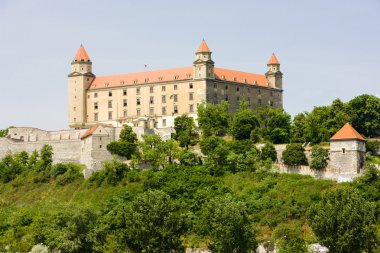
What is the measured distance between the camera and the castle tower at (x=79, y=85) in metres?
103

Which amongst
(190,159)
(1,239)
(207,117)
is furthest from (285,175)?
(1,239)

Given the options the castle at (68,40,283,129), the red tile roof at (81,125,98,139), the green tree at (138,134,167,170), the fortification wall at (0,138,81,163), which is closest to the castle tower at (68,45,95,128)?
the castle at (68,40,283,129)

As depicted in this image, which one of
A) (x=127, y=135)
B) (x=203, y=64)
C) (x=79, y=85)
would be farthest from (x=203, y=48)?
(x=127, y=135)

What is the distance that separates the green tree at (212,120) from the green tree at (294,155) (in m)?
13.1

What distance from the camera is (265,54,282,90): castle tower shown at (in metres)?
106

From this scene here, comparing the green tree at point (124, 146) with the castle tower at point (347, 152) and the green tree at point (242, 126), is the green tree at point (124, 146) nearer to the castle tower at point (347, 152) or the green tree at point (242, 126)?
the green tree at point (242, 126)

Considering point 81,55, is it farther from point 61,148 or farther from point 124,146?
point 124,146

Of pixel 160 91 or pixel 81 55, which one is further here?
pixel 81 55

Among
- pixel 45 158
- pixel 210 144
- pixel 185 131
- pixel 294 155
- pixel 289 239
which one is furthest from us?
pixel 45 158

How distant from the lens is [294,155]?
81.1 metres

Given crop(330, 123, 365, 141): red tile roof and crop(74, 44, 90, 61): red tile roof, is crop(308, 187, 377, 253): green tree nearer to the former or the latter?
crop(330, 123, 365, 141): red tile roof

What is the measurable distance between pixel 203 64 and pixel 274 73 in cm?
1088

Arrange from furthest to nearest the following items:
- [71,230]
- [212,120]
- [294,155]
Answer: [212,120], [294,155], [71,230]

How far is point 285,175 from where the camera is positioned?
79.3m
